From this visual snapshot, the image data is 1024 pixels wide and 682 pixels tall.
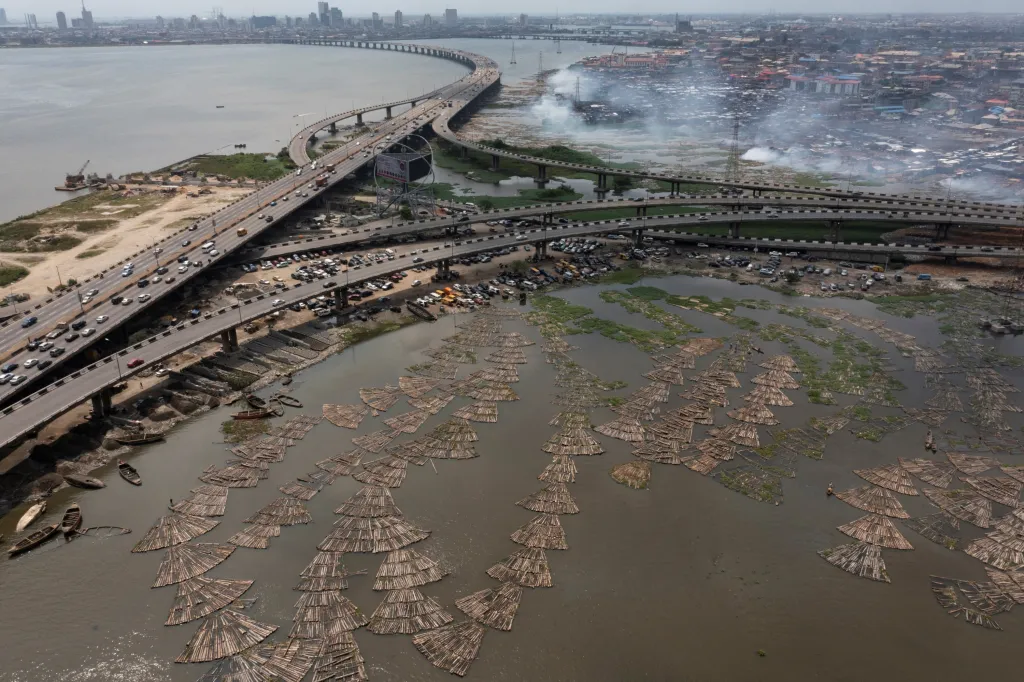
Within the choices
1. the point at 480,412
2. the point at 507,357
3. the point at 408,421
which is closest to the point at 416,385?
the point at 408,421

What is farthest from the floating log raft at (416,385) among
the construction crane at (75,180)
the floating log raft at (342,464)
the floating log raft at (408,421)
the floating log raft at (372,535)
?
the construction crane at (75,180)

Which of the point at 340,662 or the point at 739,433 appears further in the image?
the point at 739,433

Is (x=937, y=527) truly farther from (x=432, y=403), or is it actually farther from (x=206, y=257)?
(x=206, y=257)

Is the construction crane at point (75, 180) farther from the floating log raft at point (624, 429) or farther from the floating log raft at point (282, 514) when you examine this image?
the floating log raft at point (624, 429)

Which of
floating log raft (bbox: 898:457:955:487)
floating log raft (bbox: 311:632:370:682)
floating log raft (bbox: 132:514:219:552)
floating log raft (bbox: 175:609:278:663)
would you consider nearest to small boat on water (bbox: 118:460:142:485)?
floating log raft (bbox: 132:514:219:552)

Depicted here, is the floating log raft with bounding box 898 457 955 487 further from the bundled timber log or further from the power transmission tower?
the power transmission tower

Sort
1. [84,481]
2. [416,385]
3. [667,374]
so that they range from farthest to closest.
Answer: [667,374]
[416,385]
[84,481]
